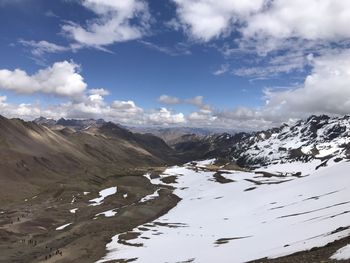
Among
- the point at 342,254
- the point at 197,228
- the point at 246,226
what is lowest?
the point at 342,254

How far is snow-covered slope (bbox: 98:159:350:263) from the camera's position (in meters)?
65.7

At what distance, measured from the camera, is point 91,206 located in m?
191

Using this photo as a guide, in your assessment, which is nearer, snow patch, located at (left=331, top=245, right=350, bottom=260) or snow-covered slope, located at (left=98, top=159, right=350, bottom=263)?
snow patch, located at (left=331, top=245, right=350, bottom=260)

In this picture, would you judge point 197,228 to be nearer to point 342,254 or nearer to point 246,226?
point 246,226

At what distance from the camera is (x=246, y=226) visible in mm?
110688

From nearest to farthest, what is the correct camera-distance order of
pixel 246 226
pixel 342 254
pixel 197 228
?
pixel 342 254 → pixel 246 226 → pixel 197 228

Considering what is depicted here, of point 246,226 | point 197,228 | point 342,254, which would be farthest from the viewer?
point 197,228

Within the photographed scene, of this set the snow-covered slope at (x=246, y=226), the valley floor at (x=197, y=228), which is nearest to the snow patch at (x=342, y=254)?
the valley floor at (x=197, y=228)

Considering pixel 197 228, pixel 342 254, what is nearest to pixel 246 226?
pixel 197 228

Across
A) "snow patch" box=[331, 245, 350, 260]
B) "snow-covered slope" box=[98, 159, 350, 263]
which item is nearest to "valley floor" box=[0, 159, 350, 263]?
"snow-covered slope" box=[98, 159, 350, 263]

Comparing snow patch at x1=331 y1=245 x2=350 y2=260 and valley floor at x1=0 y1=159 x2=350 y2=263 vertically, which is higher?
valley floor at x1=0 y1=159 x2=350 y2=263

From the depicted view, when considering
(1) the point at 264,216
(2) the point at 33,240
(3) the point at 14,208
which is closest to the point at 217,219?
(1) the point at 264,216

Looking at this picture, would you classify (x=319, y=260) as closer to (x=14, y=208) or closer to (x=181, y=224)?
(x=181, y=224)

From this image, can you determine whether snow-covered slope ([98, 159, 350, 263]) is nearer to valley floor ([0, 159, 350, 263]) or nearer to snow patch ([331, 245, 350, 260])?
valley floor ([0, 159, 350, 263])
